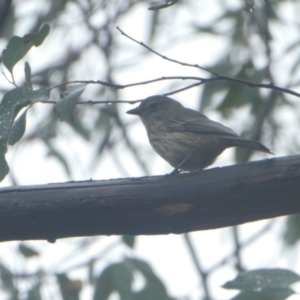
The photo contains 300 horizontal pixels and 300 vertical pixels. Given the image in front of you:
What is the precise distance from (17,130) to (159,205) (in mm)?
759

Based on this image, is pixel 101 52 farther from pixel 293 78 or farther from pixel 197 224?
pixel 197 224

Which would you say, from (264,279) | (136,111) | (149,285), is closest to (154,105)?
(136,111)

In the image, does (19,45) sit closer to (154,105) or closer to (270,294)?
(270,294)

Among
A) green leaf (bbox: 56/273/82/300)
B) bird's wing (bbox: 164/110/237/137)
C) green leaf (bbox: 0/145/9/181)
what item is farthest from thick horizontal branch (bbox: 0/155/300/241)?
green leaf (bbox: 56/273/82/300)

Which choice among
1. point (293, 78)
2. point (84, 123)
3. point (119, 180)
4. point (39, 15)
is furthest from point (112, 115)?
point (119, 180)

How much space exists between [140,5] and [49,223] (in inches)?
183

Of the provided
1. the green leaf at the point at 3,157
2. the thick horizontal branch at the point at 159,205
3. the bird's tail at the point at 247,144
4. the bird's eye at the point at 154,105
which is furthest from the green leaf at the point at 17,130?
the bird's eye at the point at 154,105

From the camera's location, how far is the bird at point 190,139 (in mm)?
4086

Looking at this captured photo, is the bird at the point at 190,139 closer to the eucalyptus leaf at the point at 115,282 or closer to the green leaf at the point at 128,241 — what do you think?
the green leaf at the point at 128,241

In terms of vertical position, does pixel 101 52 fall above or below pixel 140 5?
below

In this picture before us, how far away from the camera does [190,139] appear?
4348 millimetres

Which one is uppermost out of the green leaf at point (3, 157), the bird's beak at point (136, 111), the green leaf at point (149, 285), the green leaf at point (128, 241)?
the bird's beak at point (136, 111)

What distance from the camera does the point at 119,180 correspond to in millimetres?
3076

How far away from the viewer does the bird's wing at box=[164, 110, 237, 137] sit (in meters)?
4.09
